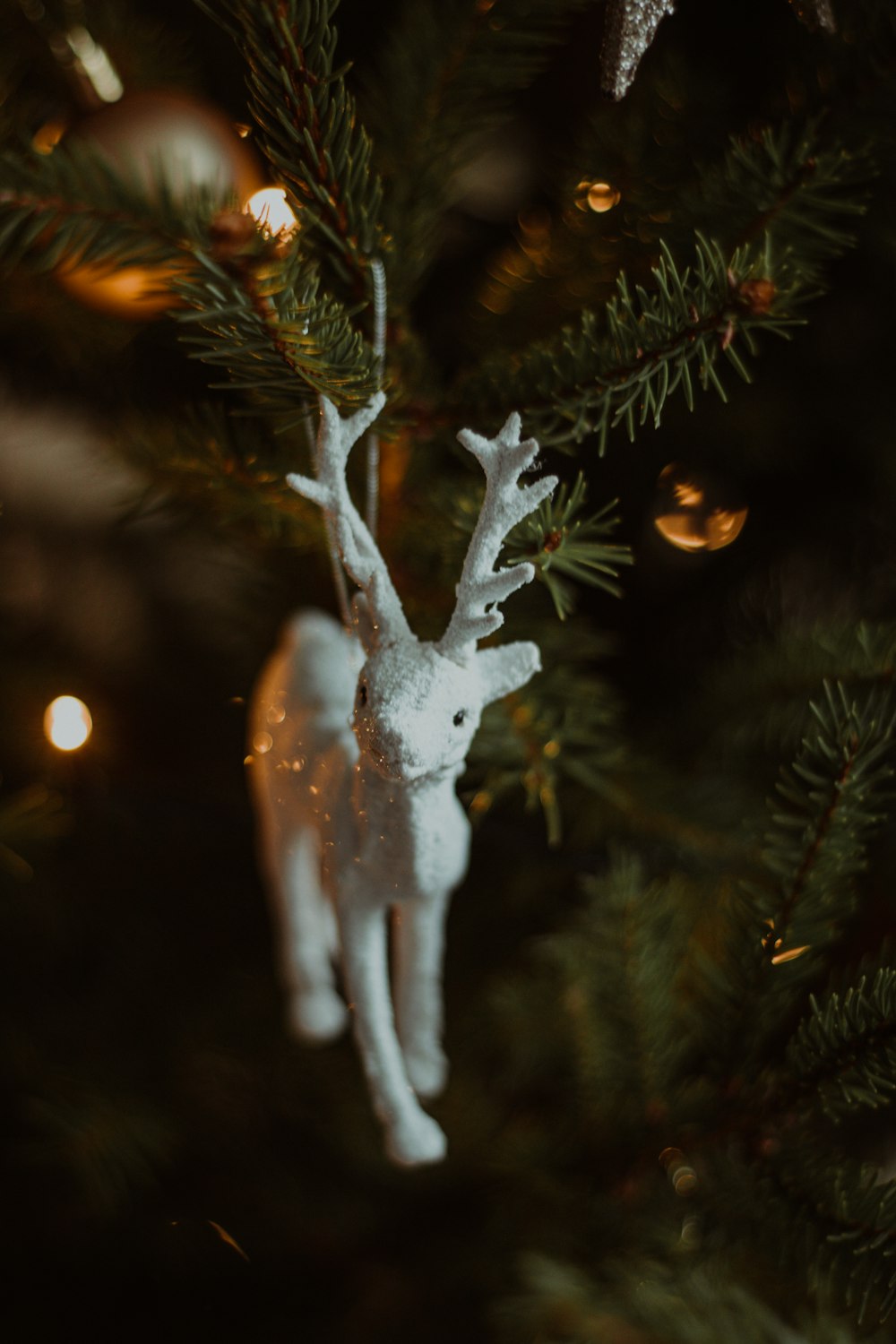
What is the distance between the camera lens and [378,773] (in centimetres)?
49

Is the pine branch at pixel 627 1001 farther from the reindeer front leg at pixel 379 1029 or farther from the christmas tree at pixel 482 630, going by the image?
the reindeer front leg at pixel 379 1029

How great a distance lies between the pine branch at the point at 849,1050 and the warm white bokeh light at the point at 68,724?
576 mm

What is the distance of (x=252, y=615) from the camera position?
Result: 856 millimetres

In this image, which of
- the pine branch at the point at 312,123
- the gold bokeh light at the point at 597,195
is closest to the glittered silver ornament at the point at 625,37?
the pine branch at the point at 312,123

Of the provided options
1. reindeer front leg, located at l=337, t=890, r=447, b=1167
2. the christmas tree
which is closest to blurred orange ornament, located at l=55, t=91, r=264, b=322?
the christmas tree

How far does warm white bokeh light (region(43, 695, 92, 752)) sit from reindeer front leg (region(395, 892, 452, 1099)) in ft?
1.09

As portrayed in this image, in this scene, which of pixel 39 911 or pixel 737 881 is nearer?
pixel 737 881

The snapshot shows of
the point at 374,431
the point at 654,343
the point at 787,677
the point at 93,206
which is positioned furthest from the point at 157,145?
the point at 787,677

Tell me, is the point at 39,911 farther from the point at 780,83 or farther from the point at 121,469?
the point at 780,83

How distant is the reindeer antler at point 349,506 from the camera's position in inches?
18.0

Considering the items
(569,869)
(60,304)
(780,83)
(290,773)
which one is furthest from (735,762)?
(60,304)

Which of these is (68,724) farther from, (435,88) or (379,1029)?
(435,88)

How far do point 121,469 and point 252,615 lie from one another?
187mm

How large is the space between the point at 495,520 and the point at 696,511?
0.62 ft
